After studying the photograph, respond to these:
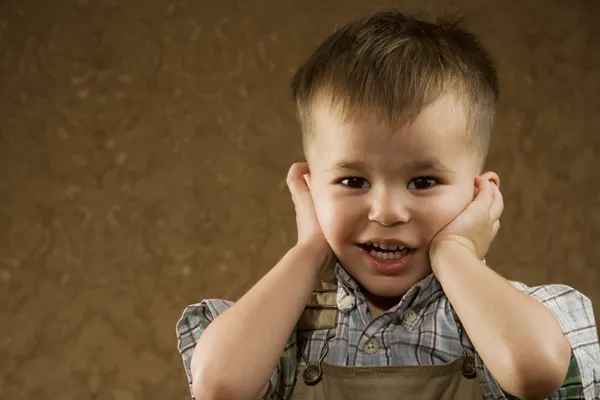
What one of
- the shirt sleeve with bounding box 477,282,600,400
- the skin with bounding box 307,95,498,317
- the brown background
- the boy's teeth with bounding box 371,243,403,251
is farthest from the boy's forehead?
the brown background

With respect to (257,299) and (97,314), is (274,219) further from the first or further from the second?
(257,299)

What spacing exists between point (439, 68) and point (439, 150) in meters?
0.11

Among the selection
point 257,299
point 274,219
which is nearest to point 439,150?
point 257,299

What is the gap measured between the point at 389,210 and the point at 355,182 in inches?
2.6

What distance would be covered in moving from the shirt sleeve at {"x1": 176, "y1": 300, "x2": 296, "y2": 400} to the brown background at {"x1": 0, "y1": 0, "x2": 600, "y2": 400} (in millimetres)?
582

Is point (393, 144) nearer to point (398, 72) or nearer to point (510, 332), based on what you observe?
point (398, 72)

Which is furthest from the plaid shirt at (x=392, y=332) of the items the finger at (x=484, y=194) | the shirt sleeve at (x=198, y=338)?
the finger at (x=484, y=194)

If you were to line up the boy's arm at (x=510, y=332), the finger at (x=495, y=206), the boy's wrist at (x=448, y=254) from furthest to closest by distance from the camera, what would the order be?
1. the finger at (x=495, y=206)
2. the boy's wrist at (x=448, y=254)
3. the boy's arm at (x=510, y=332)

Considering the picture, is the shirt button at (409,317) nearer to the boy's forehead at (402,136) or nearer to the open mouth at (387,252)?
the open mouth at (387,252)

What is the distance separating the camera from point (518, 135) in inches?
65.1

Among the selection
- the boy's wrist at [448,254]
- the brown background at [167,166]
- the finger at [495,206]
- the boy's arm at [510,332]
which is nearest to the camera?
the boy's arm at [510,332]

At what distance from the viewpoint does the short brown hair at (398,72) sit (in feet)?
3.31

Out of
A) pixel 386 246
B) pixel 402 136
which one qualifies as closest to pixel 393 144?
pixel 402 136

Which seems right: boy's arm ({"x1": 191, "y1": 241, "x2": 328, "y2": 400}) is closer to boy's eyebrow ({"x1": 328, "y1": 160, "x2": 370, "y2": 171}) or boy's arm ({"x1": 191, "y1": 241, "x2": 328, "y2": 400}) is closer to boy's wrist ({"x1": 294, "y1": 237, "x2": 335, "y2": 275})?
boy's wrist ({"x1": 294, "y1": 237, "x2": 335, "y2": 275})
